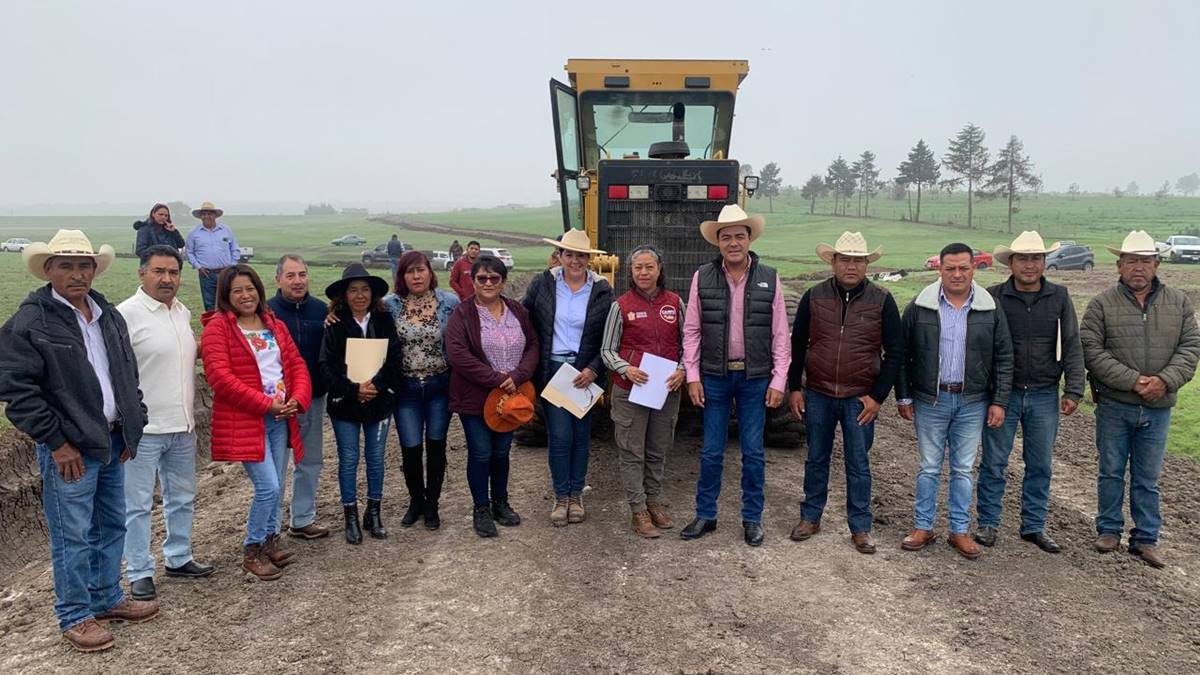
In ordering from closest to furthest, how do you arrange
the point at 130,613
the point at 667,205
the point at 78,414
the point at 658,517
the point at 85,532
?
the point at 78,414
the point at 85,532
the point at 130,613
the point at 658,517
the point at 667,205

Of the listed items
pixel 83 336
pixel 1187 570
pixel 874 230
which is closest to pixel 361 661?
pixel 83 336

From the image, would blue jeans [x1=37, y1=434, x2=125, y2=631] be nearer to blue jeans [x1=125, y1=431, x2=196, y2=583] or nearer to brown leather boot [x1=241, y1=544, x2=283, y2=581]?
blue jeans [x1=125, y1=431, x2=196, y2=583]

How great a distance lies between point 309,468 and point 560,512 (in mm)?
1709

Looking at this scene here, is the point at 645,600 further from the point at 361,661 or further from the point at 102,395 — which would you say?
the point at 102,395

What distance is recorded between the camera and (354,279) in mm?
4766

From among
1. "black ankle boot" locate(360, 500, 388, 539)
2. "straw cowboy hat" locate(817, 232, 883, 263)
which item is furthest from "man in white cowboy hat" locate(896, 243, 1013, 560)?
"black ankle boot" locate(360, 500, 388, 539)

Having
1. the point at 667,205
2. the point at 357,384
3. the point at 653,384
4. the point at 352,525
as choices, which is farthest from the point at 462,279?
the point at 653,384

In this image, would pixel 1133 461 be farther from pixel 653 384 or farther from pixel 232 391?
pixel 232 391

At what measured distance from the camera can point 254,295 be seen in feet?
14.3

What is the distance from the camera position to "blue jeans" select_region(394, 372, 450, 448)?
196 inches

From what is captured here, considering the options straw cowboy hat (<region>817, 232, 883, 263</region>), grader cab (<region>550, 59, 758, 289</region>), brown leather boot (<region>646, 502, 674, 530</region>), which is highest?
grader cab (<region>550, 59, 758, 289</region>)

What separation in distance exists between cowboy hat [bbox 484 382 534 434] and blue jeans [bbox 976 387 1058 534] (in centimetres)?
301

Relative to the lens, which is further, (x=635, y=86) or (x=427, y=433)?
(x=635, y=86)

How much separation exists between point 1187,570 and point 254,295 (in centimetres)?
578
